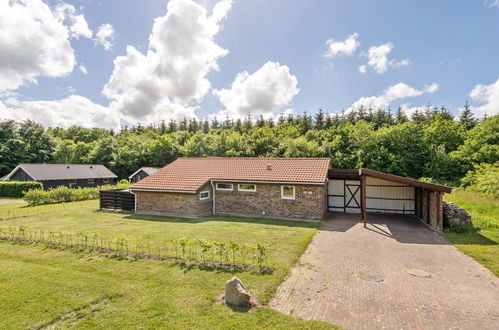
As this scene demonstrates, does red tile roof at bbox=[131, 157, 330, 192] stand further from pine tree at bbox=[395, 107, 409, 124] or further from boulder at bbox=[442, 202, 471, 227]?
pine tree at bbox=[395, 107, 409, 124]

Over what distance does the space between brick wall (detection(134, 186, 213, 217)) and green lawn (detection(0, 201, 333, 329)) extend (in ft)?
16.6

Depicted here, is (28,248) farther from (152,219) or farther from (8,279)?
(152,219)

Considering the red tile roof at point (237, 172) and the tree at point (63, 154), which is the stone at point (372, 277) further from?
the tree at point (63, 154)

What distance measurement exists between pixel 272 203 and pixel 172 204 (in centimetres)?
678

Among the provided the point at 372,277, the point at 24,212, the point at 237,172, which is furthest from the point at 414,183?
the point at 24,212

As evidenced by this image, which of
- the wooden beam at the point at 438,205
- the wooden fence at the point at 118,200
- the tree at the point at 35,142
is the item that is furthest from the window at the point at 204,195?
the tree at the point at 35,142

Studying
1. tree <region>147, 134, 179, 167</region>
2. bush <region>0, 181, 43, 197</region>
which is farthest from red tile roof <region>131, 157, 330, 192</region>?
tree <region>147, 134, 179, 167</region>

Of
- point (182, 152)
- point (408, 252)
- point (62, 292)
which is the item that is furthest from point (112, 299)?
point (182, 152)

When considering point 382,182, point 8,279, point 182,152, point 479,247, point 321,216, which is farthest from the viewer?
point 182,152

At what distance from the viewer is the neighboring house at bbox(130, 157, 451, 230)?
54.1 ft

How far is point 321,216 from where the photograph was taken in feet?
53.3

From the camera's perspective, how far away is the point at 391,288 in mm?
7391

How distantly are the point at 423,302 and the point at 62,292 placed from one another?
30.6 feet

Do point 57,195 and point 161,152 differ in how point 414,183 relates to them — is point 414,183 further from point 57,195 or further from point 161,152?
point 161,152
